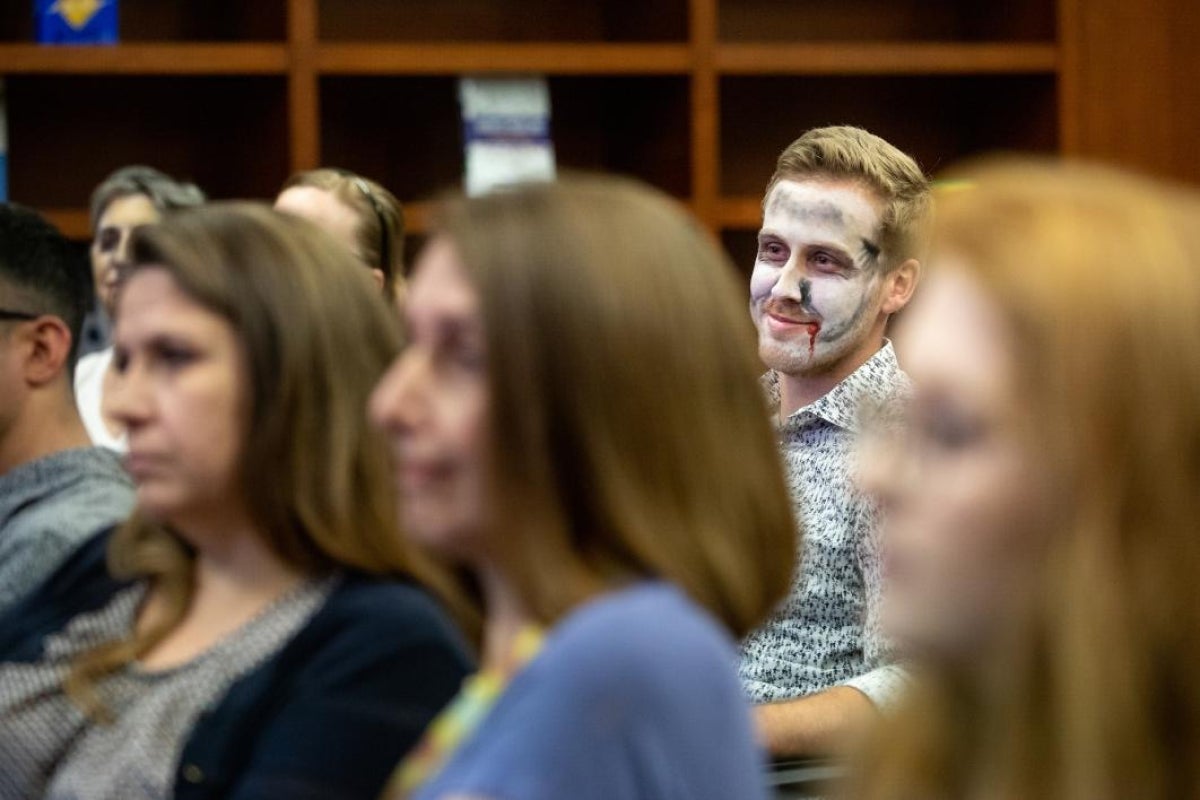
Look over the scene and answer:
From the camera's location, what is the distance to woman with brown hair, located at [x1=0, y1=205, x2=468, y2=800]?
54.1 inches

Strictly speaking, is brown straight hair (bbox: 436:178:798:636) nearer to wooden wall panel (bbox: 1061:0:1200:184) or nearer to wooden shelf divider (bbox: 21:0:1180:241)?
wooden shelf divider (bbox: 21:0:1180:241)

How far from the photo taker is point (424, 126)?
3.98 m

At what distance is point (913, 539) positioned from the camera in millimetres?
866

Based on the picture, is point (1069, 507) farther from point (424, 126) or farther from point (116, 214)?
point (424, 126)

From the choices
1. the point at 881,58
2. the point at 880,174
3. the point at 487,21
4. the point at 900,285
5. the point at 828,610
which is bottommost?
the point at 828,610

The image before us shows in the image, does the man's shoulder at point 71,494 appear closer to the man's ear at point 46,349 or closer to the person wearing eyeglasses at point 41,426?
the person wearing eyeglasses at point 41,426

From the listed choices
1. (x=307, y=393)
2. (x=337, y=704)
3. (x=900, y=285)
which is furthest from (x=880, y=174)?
(x=337, y=704)

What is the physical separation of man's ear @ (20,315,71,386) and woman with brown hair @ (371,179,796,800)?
1.09 meters

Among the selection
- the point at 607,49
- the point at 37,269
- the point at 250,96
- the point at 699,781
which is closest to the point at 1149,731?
the point at 699,781

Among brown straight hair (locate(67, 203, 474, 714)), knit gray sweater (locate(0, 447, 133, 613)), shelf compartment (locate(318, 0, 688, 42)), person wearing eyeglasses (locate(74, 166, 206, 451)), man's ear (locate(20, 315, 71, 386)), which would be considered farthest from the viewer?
shelf compartment (locate(318, 0, 688, 42))

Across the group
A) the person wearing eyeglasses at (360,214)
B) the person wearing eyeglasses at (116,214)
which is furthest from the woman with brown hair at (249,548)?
the person wearing eyeglasses at (116,214)

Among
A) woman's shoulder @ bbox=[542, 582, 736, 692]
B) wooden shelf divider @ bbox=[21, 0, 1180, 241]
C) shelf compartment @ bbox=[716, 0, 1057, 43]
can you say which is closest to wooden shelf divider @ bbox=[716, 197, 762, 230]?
wooden shelf divider @ bbox=[21, 0, 1180, 241]

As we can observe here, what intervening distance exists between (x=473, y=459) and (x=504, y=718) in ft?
0.50

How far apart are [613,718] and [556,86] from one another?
3226 millimetres
